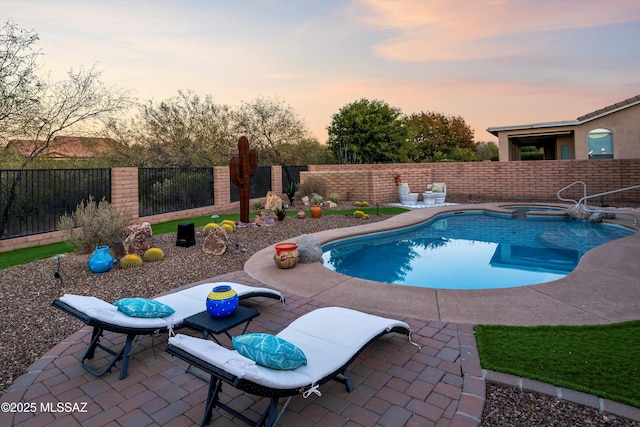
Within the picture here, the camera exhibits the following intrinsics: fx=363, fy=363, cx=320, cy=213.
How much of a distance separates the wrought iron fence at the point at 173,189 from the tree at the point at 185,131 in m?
7.98

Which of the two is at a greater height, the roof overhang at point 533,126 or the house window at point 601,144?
the roof overhang at point 533,126

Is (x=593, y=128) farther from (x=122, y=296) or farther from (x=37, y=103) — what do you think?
(x=37, y=103)

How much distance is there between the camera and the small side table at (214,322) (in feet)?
11.1

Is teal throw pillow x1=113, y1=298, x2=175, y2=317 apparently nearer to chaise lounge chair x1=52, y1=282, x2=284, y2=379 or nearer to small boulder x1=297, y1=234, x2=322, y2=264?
chaise lounge chair x1=52, y1=282, x2=284, y2=379

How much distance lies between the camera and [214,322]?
3543 millimetres

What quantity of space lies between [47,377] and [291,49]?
14.5 metres

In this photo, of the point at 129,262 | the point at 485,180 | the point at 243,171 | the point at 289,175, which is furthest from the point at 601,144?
the point at 129,262

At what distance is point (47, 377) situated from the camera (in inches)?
130

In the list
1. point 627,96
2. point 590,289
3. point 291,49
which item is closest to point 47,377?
point 590,289

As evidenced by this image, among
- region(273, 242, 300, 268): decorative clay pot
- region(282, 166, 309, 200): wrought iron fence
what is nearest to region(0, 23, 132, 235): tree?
region(273, 242, 300, 268): decorative clay pot

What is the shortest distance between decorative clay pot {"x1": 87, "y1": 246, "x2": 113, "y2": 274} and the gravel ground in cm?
13

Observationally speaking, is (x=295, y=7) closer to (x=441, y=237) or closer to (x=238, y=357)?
(x=441, y=237)

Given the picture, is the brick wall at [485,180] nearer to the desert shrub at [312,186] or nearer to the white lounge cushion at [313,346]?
the desert shrub at [312,186]

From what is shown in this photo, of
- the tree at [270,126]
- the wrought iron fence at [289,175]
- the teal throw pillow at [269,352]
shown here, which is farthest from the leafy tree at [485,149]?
the teal throw pillow at [269,352]
